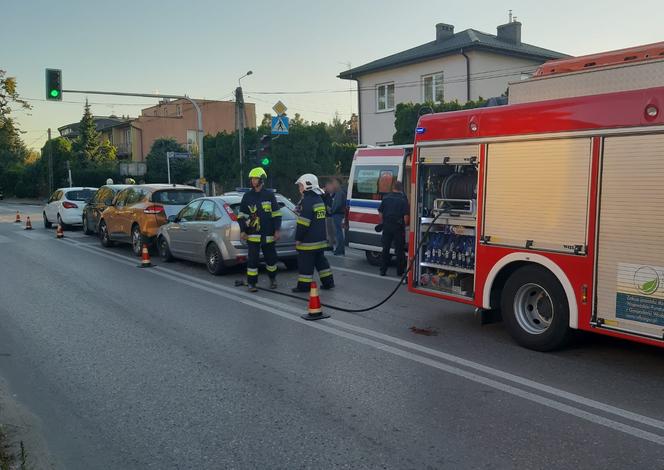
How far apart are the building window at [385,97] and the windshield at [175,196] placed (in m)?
17.4

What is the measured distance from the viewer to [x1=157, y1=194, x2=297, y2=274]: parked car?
11.4m

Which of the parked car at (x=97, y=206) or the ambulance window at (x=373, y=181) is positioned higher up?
the ambulance window at (x=373, y=181)

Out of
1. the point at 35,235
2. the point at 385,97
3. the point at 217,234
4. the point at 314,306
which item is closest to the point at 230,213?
the point at 217,234

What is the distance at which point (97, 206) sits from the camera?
18984 mm

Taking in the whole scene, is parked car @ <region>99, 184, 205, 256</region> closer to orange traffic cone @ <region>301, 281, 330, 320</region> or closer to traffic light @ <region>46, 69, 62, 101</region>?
orange traffic cone @ <region>301, 281, 330, 320</region>

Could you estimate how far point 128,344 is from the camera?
7.04m

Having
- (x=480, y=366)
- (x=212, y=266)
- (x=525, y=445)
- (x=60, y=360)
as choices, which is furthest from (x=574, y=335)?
(x=212, y=266)

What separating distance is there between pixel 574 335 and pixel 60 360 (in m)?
5.24

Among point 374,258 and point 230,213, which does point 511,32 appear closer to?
point 374,258

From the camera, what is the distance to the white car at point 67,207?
2234cm

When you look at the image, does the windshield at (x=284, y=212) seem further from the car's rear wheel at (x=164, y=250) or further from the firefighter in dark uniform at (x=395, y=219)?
the car's rear wheel at (x=164, y=250)

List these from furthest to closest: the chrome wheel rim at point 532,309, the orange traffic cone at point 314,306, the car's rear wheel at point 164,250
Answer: the car's rear wheel at point 164,250 < the orange traffic cone at point 314,306 < the chrome wheel rim at point 532,309

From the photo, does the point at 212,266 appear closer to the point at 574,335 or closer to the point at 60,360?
the point at 60,360

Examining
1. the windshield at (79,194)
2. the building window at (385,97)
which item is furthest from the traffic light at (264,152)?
the building window at (385,97)
